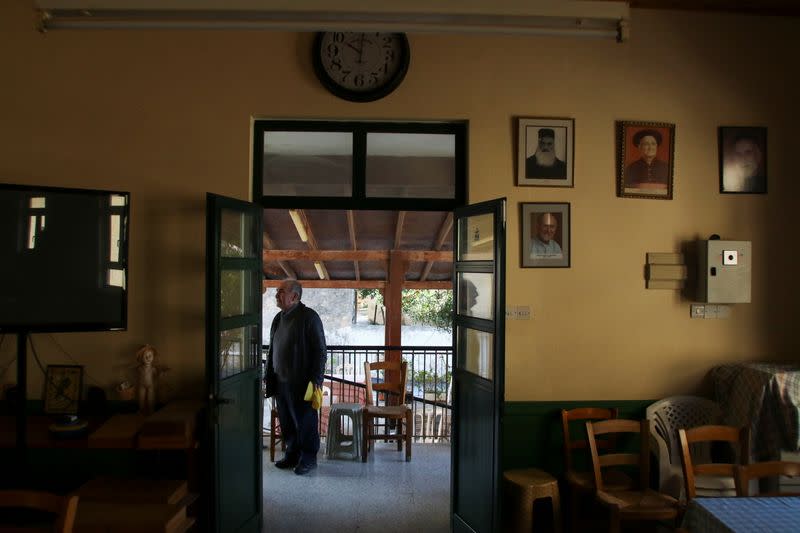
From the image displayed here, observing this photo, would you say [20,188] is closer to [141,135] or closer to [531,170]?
[141,135]

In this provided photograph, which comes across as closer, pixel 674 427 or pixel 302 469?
pixel 674 427

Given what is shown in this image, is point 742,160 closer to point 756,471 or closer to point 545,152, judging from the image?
point 545,152

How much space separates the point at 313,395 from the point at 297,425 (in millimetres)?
324

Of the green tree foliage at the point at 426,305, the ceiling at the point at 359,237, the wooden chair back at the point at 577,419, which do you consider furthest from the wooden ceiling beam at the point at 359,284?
the wooden chair back at the point at 577,419

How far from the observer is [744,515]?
2.09m

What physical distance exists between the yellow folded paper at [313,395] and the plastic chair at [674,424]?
2589 millimetres

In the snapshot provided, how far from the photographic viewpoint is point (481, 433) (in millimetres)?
3180

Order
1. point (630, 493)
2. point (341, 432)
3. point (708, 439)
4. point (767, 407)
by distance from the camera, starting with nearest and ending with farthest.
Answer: point (708, 439)
point (630, 493)
point (767, 407)
point (341, 432)

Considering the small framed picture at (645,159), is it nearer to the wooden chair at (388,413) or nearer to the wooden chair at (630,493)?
the wooden chair at (630,493)

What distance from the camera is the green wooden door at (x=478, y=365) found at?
2988 mm

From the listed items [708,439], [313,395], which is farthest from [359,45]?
[708,439]

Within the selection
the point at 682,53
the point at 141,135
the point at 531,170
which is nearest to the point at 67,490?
the point at 141,135

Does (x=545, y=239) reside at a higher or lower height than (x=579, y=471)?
higher

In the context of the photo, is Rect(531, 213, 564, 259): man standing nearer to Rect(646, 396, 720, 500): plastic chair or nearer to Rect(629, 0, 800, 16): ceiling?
Rect(646, 396, 720, 500): plastic chair
